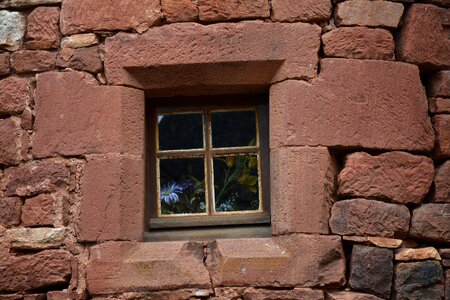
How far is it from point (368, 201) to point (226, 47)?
107cm

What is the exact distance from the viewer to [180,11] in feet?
12.9

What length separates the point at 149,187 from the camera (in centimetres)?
409

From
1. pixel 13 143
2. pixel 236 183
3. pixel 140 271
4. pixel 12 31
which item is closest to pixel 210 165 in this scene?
pixel 236 183

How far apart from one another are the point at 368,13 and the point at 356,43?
179 millimetres

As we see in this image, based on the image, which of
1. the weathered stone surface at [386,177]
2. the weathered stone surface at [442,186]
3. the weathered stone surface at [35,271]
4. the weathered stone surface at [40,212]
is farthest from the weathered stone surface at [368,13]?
the weathered stone surface at [35,271]

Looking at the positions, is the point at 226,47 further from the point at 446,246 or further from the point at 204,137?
the point at 446,246

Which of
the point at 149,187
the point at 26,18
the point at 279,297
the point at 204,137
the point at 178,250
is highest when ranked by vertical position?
the point at 26,18

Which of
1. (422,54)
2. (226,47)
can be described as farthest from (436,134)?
(226,47)

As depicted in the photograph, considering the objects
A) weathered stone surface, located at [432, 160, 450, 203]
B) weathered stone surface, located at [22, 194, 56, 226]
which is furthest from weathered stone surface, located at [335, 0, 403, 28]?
weathered stone surface, located at [22, 194, 56, 226]

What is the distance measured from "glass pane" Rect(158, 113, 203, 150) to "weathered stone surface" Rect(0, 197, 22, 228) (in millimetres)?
820

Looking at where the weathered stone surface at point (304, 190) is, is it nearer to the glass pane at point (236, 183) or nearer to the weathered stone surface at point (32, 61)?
the glass pane at point (236, 183)

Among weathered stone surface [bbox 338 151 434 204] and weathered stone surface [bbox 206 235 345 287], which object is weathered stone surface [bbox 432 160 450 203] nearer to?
weathered stone surface [bbox 338 151 434 204]

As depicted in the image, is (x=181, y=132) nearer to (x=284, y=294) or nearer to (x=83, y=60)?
(x=83, y=60)

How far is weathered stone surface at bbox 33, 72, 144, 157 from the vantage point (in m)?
3.87
